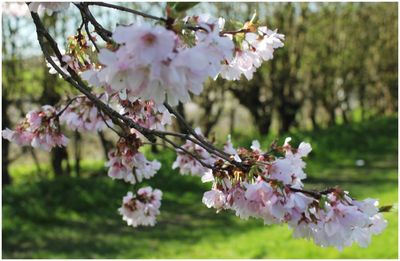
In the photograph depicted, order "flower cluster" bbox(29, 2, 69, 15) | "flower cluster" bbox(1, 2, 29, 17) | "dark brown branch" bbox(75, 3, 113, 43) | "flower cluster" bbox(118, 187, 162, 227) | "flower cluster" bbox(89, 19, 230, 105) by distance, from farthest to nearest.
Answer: "flower cluster" bbox(1, 2, 29, 17)
"flower cluster" bbox(118, 187, 162, 227)
"dark brown branch" bbox(75, 3, 113, 43)
"flower cluster" bbox(29, 2, 69, 15)
"flower cluster" bbox(89, 19, 230, 105)

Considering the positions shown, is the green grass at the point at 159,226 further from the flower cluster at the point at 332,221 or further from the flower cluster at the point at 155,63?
the flower cluster at the point at 155,63

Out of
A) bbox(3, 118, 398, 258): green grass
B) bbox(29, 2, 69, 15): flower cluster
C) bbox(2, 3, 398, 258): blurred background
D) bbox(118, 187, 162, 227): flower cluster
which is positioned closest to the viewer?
bbox(29, 2, 69, 15): flower cluster

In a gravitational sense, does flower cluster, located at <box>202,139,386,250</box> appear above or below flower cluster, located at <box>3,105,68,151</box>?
below

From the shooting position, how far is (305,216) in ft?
4.99

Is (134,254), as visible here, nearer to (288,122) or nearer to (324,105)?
(288,122)

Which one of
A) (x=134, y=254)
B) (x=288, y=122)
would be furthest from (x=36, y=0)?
(x=288, y=122)

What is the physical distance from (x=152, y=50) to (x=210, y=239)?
467 centimetres

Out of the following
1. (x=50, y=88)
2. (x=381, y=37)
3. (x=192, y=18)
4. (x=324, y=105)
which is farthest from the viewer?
(x=381, y=37)

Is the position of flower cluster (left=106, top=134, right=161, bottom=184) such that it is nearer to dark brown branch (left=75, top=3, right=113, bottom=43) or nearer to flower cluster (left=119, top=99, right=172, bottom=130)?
flower cluster (left=119, top=99, right=172, bottom=130)

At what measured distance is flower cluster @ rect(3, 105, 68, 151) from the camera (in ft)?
7.40

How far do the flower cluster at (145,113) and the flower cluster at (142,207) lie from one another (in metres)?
0.49

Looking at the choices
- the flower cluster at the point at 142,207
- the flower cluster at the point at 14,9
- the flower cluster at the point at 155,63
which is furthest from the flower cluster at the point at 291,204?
the flower cluster at the point at 14,9

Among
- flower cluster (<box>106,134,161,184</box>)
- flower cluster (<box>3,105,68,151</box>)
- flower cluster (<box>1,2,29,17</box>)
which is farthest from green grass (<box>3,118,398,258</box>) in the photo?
flower cluster (<box>3,105,68,151</box>)

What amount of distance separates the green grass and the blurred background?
0.01m
